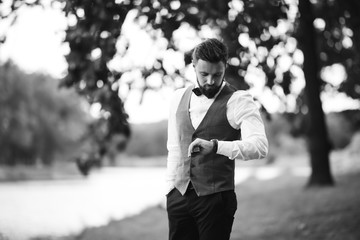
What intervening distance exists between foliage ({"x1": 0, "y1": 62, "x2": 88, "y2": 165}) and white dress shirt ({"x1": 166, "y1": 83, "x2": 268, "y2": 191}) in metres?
35.5

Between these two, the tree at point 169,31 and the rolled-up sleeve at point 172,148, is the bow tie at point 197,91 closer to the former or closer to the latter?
the rolled-up sleeve at point 172,148

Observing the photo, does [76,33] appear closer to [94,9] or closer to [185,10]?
[94,9]

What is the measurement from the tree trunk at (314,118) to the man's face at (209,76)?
9.67 m

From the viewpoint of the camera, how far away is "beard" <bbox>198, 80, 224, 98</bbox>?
2.81 m

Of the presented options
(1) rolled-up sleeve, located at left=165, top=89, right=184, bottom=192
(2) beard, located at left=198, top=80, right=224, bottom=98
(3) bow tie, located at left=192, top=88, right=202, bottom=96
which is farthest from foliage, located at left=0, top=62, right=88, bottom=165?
(2) beard, located at left=198, top=80, right=224, bottom=98

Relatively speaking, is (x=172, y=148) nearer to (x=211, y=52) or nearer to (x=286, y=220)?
(x=211, y=52)

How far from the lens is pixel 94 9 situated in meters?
5.64

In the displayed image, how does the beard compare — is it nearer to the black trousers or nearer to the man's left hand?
the man's left hand

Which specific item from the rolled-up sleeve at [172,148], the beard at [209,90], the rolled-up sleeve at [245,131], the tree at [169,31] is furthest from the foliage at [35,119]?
the rolled-up sleeve at [245,131]

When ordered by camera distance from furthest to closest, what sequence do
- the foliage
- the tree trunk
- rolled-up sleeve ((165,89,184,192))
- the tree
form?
the foliage → the tree trunk → the tree → rolled-up sleeve ((165,89,184,192))

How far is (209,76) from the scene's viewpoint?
2791 mm

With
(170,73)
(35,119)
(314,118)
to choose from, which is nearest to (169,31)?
(170,73)

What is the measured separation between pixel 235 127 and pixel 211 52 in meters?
0.47

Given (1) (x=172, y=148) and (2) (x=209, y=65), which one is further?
(1) (x=172, y=148)
